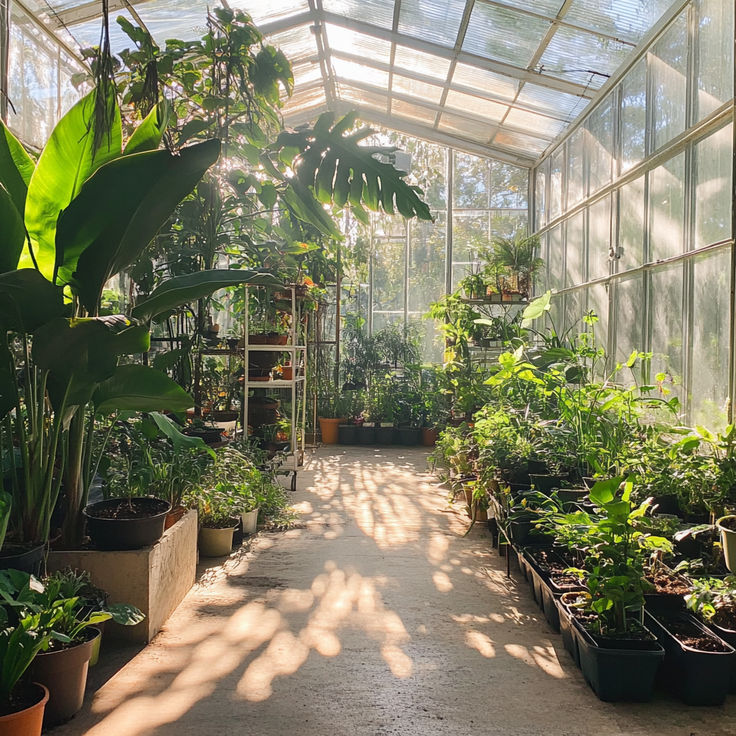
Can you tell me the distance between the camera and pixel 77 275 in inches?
84.7

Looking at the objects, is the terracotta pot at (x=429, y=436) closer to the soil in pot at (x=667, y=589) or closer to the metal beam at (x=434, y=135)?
the metal beam at (x=434, y=135)

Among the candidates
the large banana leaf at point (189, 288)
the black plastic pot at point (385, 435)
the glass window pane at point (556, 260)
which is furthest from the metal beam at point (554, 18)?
the black plastic pot at point (385, 435)

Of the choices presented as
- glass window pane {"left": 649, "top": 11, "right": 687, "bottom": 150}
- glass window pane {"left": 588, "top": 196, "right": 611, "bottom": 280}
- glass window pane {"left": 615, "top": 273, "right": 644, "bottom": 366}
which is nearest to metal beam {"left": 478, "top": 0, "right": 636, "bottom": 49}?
glass window pane {"left": 649, "top": 11, "right": 687, "bottom": 150}

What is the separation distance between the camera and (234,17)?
167 inches

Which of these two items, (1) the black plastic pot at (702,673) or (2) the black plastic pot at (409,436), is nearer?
(1) the black plastic pot at (702,673)

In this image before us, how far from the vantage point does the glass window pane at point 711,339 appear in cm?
355

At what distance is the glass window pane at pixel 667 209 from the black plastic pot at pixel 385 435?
4.34m

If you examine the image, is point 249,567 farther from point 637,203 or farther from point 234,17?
point 637,203

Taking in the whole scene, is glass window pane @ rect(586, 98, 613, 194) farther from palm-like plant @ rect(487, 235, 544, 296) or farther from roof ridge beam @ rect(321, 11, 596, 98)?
palm-like plant @ rect(487, 235, 544, 296)

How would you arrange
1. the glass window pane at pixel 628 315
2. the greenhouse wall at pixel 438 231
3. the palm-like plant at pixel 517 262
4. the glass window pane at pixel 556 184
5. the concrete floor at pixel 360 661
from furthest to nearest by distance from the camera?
the greenhouse wall at pixel 438 231, the palm-like plant at pixel 517 262, the glass window pane at pixel 556 184, the glass window pane at pixel 628 315, the concrete floor at pixel 360 661

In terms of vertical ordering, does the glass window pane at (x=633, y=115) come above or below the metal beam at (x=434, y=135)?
below

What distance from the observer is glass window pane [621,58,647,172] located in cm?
492

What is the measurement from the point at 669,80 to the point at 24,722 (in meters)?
4.83

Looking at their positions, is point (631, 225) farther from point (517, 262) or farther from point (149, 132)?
point (149, 132)
